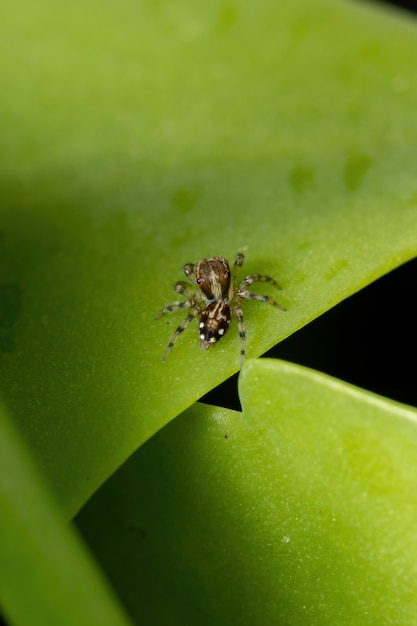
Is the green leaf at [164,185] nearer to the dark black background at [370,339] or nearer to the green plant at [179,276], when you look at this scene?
the green plant at [179,276]

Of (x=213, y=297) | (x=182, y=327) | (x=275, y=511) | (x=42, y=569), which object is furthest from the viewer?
(x=213, y=297)

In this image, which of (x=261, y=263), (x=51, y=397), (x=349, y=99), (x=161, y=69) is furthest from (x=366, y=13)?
(x=51, y=397)

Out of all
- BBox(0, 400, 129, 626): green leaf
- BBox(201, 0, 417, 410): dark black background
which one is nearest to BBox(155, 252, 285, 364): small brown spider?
BBox(201, 0, 417, 410): dark black background

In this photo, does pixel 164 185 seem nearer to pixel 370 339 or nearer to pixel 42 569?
pixel 370 339

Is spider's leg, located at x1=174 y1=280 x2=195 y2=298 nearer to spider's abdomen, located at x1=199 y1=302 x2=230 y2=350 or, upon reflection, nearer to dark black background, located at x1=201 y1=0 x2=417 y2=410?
spider's abdomen, located at x1=199 y1=302 x2=230 y2=350

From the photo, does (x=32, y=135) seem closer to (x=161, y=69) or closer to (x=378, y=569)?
(x=161, y=69)

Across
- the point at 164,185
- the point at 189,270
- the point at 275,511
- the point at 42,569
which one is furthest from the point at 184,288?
the point at 42,569
